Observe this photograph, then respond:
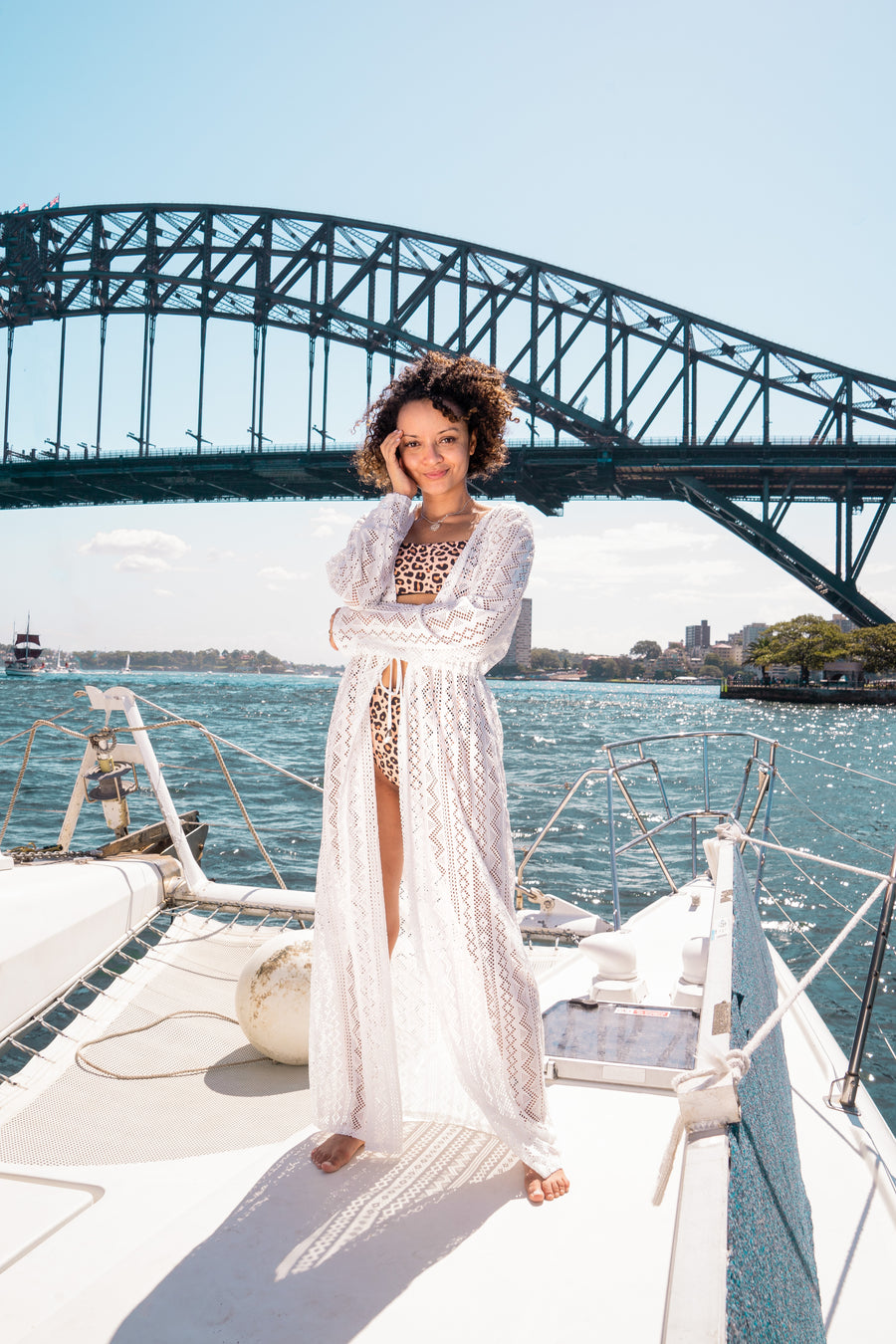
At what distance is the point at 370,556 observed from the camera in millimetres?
1677

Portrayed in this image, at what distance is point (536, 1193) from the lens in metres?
1.34

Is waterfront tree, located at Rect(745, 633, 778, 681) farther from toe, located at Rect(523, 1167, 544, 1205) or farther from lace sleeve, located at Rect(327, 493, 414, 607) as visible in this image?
toe, located at Rect(523, 1167, 544, 1205)

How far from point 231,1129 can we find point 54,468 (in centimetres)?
3383

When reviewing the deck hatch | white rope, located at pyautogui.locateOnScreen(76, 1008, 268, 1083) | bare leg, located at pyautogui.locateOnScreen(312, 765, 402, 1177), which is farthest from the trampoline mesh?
bare leg, located at pyautogui.locateOnScreen(312, 765, 402, 1177)

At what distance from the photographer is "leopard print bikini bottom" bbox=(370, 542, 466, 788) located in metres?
1.60

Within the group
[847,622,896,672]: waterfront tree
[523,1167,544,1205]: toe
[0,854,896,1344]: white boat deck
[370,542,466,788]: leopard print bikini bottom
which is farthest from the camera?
[847,622,896,672]: waterfront tree

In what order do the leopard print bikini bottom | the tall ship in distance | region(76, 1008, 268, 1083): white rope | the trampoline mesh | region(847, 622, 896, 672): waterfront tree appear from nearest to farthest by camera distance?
the leopard print bikini bottom → the trampoline mesh → region(76, 1008, 268, 1083): white rope → region(847, 622, 896, 672): waterfront tree → the tall ship in distance

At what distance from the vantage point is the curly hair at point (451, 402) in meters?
1.70

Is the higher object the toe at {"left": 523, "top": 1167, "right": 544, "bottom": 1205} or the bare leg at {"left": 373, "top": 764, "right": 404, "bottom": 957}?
the bare leg at {"left": 373, "top": 764, "right": 404, "bottom": 957}

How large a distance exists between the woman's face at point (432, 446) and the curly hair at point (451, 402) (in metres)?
0.02

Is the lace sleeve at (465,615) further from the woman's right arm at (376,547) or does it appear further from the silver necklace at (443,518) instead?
the silver necklace at (443,518)

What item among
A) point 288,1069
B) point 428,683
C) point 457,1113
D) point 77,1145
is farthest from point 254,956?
point 428,683

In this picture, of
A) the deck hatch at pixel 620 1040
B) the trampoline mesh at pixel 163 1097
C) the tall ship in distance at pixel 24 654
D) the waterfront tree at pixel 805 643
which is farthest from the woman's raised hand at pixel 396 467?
the tall ship in distance at pixel 24 654

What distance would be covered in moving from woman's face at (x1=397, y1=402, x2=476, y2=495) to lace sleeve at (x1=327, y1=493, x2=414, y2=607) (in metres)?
0.06
